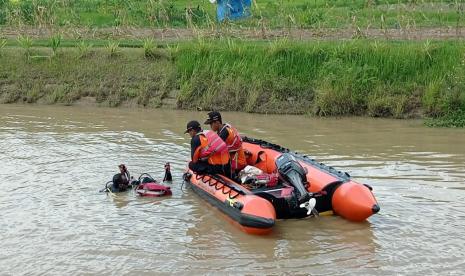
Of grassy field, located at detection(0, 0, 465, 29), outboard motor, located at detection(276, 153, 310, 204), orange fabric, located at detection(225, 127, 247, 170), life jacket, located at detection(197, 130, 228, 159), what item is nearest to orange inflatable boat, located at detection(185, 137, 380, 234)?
outboard motor, located at detection(276, 153, 310, 204)

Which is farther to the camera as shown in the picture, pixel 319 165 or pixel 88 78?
pixel 88 78

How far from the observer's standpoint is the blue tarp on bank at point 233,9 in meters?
20.7

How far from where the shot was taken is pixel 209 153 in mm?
9344

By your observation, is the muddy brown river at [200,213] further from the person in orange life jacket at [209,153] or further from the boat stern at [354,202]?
the person in orange life jacket at [209,153]

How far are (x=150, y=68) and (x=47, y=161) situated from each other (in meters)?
5.60

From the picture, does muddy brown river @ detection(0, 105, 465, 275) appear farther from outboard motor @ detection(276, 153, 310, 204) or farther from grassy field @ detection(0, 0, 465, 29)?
grassy field @ detection(0, 0, 465, 29)

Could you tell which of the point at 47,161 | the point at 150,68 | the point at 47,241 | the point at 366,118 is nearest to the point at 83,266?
the point at 47,241

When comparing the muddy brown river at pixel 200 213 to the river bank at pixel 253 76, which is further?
the river bank at pixel 253 76

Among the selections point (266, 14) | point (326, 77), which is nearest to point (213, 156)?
point (326, 77)

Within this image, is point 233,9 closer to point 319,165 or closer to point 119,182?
point 119,182

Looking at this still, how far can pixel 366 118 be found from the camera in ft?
47.8

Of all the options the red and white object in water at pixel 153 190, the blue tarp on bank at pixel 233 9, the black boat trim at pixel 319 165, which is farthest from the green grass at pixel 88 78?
the red and white object in water at pixel 153 190

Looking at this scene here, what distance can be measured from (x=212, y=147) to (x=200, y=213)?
88cm

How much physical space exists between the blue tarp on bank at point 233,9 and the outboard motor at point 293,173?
12.0 metres
